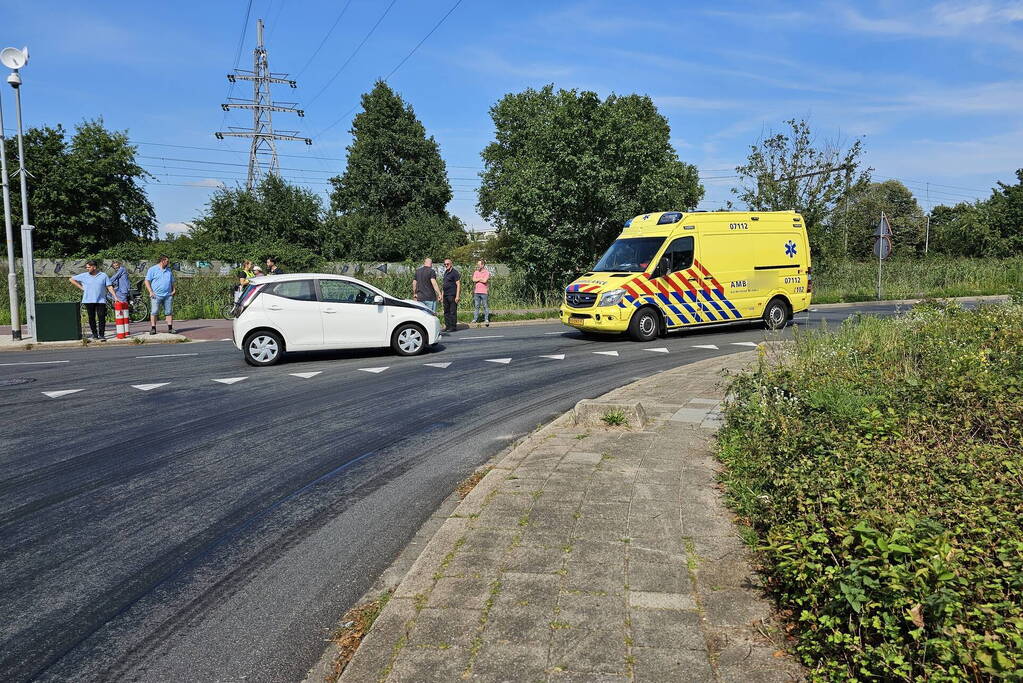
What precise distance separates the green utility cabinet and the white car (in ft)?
20.8

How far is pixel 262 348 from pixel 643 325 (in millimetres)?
7588

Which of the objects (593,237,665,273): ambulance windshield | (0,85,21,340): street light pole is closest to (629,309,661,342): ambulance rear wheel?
(593,237,665,273): ambulance windshield

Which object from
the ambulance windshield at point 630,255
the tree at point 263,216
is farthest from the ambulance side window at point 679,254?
the tree at point 263,216

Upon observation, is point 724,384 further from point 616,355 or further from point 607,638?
point 607,638

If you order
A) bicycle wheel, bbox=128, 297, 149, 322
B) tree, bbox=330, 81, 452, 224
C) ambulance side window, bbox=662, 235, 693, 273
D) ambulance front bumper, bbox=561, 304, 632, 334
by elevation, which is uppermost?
tree, bbox=330, 81, 452, 224

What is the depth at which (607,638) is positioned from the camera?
3020 mm

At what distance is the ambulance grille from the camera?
604 inches

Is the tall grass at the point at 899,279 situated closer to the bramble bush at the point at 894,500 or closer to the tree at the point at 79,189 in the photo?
the bramble bush at the point at 894,500

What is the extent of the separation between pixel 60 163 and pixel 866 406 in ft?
122

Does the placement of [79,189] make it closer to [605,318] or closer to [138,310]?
[138,310]

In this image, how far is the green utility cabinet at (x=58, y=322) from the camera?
1636 centimetres

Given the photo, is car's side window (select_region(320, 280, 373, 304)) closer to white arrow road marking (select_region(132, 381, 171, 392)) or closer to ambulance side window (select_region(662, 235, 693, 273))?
white arrow road marking (select_region(132, 381, 171, 392))

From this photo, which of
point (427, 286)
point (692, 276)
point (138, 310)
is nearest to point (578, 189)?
point (427, 286)

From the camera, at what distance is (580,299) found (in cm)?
1558
